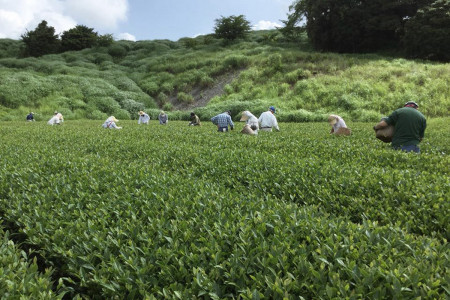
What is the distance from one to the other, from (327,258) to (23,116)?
36662mm

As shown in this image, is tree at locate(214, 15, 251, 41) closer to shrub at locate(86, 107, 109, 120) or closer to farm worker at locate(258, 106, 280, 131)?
shrub at locate(86, 107, 109, 120)

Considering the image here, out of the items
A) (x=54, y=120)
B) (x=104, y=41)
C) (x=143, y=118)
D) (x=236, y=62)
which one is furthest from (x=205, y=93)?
(x=104, y=41)

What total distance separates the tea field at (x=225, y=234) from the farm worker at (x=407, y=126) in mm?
3093

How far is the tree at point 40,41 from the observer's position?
63.2 meters

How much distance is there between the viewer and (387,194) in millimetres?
5234

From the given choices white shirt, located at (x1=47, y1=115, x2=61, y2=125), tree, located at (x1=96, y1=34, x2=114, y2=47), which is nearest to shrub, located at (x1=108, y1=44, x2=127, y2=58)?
tree, located at (x1=96, y1=34, x2=114, y2=47)

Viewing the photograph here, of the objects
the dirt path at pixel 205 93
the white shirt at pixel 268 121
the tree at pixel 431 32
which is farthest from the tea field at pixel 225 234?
the tree at pixel 431 32

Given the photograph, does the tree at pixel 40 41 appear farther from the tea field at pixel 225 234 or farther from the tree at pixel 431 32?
the tea field at pixel 225 234

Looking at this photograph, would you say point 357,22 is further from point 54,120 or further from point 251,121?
point 54,120

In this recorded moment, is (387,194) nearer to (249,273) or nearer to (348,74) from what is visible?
(249,273)

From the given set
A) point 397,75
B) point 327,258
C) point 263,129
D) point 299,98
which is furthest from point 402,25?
point 327,258

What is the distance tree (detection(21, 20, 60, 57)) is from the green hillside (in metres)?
12.7

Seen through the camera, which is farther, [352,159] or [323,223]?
[352,159]

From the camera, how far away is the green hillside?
94.6 feet
